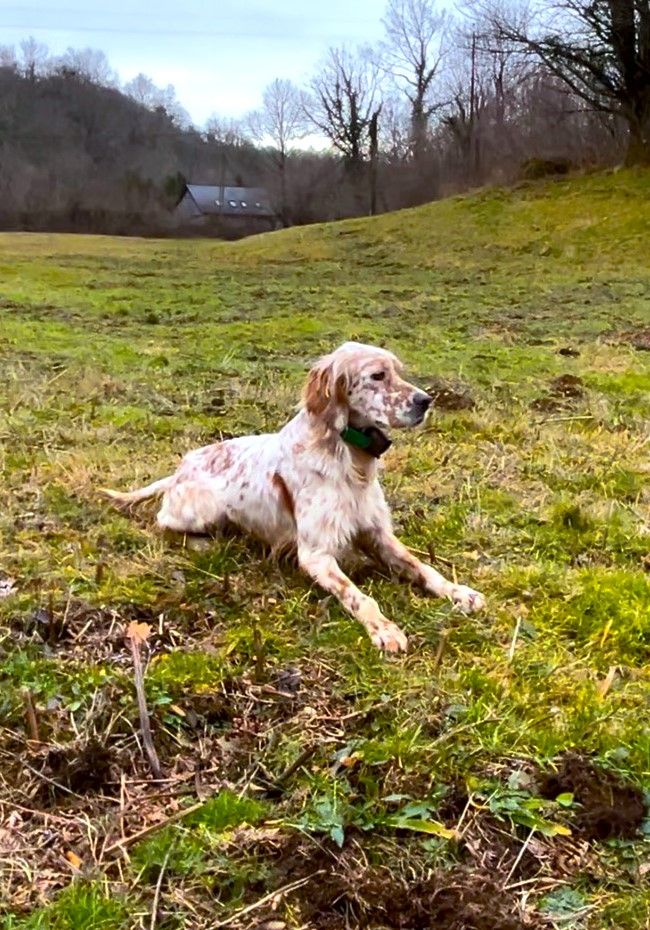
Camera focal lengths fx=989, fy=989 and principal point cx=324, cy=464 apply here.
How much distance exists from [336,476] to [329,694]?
4.05ft

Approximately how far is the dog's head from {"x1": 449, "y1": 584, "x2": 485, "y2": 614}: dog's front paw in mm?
751

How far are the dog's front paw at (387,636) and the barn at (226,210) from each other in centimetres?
5084

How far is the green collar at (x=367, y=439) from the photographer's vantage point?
167 inches

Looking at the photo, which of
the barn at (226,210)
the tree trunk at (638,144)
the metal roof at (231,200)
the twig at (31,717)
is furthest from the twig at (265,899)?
the metal roof at (231,200)

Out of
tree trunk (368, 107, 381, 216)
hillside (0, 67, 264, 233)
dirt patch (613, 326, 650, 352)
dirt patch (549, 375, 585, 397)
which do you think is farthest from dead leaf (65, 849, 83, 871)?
hillside (0, 67, 264, 233)

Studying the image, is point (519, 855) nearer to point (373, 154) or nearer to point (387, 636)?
point (387, 636)

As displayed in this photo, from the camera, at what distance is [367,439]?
168 inches

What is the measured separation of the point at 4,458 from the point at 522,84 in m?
30.2

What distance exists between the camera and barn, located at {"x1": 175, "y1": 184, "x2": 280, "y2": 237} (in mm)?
54500

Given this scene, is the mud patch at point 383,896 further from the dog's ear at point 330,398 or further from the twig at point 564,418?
the twig at point 564,418

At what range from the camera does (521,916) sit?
2.24m

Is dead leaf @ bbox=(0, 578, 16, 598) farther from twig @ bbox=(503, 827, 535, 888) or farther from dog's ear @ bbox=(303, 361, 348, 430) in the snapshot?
twig @ bbox=(503, 827, 535, 888)

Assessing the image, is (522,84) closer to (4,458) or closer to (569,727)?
(4,458)

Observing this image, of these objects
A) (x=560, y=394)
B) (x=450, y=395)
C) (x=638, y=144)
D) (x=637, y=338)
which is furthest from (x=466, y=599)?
(x=638, y=144)
